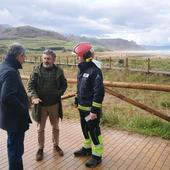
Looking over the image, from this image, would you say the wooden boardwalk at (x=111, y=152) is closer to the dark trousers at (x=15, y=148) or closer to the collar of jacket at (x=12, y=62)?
the dark trousers at (x=15, y=148)

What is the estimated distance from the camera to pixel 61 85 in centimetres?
534

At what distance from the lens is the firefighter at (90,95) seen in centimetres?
477

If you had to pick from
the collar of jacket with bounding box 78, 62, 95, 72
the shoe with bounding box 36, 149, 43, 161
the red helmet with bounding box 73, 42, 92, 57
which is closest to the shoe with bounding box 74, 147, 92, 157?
the shoe with bounding box 36, 149, 43, 161

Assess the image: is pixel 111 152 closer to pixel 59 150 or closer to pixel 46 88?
pixel 59 150

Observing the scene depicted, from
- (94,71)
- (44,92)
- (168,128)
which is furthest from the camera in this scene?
(168,128)

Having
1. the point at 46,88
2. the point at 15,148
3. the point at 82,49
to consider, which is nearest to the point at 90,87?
the point at 82,49

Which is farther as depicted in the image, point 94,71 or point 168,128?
point 168,128

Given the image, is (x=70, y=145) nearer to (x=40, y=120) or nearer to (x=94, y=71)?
(x=40, y=120)

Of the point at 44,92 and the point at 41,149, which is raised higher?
the point at 44,92

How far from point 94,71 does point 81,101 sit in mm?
488

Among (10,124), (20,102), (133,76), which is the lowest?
(133,76)

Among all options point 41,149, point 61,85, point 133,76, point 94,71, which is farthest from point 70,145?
point 133,76

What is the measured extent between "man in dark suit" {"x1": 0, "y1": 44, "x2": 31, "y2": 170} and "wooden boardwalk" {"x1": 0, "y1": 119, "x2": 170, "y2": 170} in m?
0.90

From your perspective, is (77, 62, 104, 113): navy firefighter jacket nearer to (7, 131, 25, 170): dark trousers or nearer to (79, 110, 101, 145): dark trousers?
(79, 110, 101, 145): dark trousers
